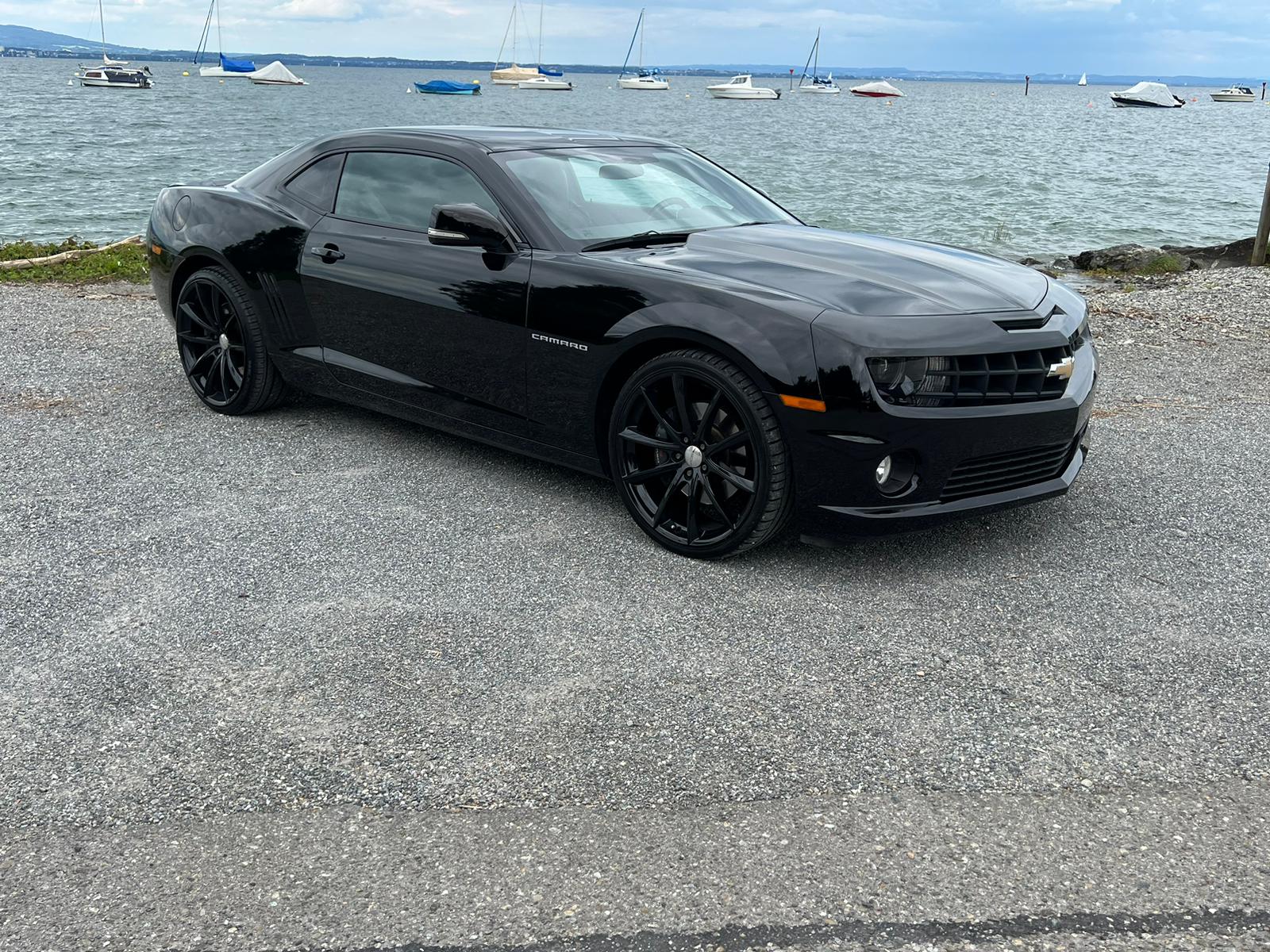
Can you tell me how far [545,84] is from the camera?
14175 cm

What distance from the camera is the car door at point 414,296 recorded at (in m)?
4.87

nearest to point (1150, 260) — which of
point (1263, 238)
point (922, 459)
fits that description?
point (1263, 238)

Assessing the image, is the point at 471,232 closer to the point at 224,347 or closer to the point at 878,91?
the point at 224,347

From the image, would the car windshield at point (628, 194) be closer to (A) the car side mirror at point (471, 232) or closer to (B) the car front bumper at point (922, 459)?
(A) the car side mirror at point (471, 232)

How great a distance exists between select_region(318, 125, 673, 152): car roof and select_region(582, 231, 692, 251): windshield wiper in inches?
27.1

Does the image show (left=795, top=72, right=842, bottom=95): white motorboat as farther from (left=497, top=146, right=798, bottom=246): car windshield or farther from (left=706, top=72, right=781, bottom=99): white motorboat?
(left=497, top=146, right=798, bottom=246): car windshield

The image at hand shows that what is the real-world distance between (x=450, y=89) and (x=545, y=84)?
2059cm

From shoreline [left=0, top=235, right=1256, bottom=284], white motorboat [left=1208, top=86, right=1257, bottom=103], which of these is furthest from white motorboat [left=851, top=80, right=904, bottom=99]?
shoreline [left=0, top=235, right=1256, bottom=284]

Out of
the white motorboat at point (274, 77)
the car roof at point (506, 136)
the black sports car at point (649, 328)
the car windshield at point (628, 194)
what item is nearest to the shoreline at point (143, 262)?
the black sports car at point (649, 328)

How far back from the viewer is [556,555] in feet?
14.5

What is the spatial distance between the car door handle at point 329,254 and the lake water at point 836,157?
2775mm

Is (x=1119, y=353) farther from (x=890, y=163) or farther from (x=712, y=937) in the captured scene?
(x=890, y=163)

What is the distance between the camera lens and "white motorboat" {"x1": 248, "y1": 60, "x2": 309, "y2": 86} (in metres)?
141

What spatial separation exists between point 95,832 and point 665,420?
7.73 ft
